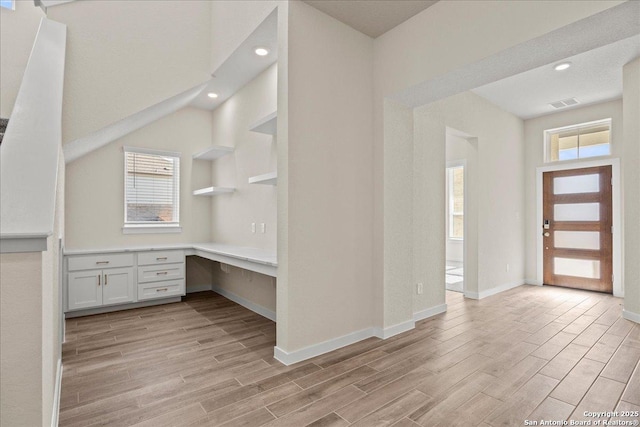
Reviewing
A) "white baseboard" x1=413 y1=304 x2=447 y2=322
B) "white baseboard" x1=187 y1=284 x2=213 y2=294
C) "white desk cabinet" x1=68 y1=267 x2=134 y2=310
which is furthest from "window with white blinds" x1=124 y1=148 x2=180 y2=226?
"white baseboard" x1=413 y1=304 x2=447 y2=322

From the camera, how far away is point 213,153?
5.12 m

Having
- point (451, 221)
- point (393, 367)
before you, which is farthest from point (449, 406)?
point (451, 221)

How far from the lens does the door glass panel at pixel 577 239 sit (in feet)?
17.8

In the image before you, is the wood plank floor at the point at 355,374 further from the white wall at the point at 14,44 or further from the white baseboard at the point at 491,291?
the white wall at the point at 14,44

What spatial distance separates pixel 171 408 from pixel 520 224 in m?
6.30

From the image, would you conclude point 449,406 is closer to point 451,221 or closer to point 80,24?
point 80,24

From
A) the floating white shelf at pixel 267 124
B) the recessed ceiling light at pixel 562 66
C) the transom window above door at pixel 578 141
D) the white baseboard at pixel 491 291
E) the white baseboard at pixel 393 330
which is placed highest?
the recessed ceiling light at pixel 562 66

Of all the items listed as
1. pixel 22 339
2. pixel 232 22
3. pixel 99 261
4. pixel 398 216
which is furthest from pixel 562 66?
pixel 99 261

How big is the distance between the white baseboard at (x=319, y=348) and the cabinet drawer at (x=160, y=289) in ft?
8.07

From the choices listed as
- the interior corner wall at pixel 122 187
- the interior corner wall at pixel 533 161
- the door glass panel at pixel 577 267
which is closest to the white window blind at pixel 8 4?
the interior corner wall at pixel 122 187

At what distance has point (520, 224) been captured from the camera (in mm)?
6051

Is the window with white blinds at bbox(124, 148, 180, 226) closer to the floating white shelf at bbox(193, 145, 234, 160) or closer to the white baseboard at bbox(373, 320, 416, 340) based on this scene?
the floating white shelf at bbox(193, 145, 234, 160)

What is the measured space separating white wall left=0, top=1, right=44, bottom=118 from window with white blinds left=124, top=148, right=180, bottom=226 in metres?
1.45

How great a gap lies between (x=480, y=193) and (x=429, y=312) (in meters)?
2.18
